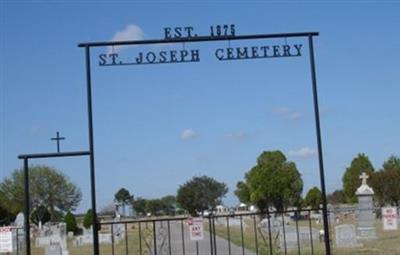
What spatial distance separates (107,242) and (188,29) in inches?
1069

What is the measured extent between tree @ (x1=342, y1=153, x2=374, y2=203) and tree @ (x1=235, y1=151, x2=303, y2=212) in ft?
28.3

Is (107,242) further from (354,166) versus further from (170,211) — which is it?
(170,211)

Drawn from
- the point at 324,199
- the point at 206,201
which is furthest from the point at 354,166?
the point at 324,199

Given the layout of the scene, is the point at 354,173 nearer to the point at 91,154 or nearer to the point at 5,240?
the point at 5,240

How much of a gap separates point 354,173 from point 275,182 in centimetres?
1250

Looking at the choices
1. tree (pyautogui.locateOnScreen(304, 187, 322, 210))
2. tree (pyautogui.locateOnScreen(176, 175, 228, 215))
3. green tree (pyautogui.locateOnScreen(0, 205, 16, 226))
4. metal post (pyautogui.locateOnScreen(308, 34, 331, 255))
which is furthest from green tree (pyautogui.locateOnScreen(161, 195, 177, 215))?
metal post (pyautogui.locateOnScreen(308, 34, 331, 255))

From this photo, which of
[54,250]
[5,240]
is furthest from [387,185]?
[5,240]

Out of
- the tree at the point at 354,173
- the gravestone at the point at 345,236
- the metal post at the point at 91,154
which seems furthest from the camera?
the tree at the point at 354,173

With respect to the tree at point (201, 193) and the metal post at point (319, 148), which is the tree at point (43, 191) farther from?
the metal post at point (319, 148)

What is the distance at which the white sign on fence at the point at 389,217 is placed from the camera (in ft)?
99.7

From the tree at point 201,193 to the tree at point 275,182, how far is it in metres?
28.9

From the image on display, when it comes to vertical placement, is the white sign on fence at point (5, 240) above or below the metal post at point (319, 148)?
below

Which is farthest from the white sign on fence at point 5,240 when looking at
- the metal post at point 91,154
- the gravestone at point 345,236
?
the gravestone at point 345,236

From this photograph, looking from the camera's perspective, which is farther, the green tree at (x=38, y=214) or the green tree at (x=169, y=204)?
the green tree at (x=169, y=204)
